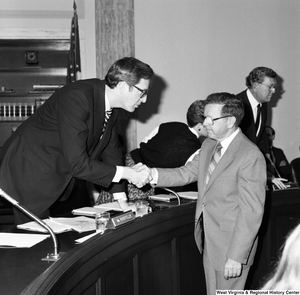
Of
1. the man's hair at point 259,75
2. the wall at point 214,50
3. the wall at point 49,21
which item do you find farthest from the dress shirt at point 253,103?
the wall at point 49,21

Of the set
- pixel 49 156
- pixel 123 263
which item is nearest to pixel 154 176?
pixel 49 156

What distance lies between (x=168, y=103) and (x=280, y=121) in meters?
1.85

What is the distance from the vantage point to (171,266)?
278 cm

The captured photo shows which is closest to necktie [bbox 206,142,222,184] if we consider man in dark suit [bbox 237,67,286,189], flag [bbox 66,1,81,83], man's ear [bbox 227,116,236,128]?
man's ear [bbox 227,116,236,128]

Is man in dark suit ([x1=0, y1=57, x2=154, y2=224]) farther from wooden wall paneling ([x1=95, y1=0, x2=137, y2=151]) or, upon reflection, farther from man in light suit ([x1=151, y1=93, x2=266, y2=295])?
wooden wall paneling ([x1=95, y1=0, x2=137, y2=151])

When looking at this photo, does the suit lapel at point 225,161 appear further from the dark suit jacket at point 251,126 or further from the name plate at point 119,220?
the dark suit jacket at point 251,126

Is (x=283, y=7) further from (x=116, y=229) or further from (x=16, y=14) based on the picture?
(x=116, y=229)

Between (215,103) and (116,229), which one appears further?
(215,103)

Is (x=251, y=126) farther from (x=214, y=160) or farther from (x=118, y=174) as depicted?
(x=118, y=174)

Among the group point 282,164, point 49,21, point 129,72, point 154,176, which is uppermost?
point 49,21

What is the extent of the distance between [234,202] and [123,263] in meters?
0.66

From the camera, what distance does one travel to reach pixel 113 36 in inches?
261

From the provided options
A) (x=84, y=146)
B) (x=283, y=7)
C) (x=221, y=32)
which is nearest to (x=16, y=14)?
(x=221, y=32)

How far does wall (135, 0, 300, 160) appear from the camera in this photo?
276 inches
